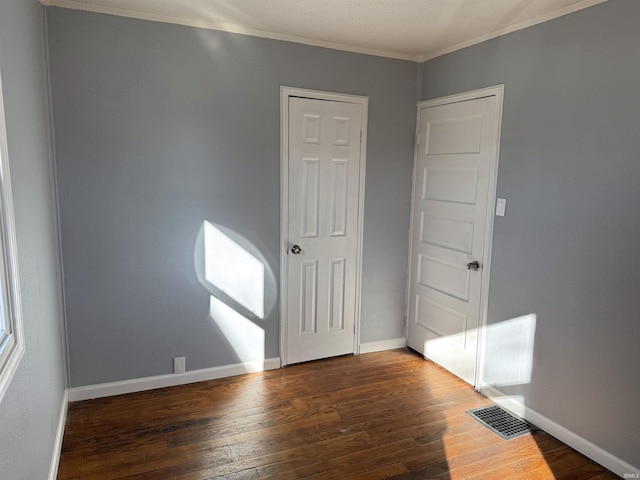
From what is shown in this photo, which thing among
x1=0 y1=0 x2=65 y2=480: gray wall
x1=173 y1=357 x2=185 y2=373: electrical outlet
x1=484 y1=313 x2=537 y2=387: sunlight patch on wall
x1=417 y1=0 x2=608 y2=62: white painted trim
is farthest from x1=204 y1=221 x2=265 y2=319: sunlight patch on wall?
x1=417 y1=0 x2=608 y2=62: white painted trim

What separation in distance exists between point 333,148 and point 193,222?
117 centimetres

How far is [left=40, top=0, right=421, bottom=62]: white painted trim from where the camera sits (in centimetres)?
253

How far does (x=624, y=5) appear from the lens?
7.00 feet

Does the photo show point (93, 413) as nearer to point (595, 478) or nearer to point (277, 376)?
point (277, 376)

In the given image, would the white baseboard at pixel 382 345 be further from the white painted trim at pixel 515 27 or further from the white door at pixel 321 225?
the white painted trim at pixel 515 27

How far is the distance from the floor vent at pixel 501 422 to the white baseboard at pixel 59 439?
2322 millimetres

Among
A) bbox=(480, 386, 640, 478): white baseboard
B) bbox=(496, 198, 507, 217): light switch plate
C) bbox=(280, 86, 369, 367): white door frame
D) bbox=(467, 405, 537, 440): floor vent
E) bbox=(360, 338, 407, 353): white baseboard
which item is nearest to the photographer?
bbox=(480, 386, 640, 478): white baseboard

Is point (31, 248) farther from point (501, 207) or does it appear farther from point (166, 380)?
point (501, 207)

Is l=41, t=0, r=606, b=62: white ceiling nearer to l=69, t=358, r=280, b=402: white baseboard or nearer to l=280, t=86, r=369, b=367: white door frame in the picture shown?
l=280, t=86, r=369, b=367: white door frame

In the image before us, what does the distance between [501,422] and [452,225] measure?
1352 mm

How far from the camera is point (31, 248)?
1.85 meters

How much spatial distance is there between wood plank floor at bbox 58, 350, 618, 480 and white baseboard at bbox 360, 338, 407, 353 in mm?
486

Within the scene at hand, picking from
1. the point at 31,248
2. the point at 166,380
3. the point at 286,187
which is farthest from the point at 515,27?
the point at 166,380

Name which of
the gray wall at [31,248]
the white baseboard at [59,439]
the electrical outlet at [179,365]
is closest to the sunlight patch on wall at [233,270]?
the electrical outlet at [179,365]
